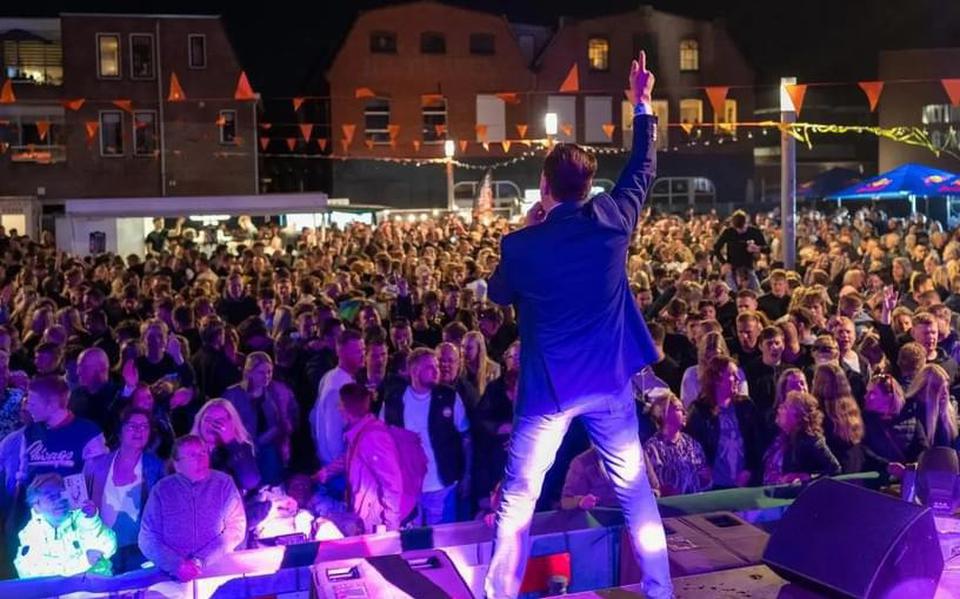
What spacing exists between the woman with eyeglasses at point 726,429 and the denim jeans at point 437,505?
4.70ft

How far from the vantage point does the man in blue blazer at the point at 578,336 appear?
3.47m

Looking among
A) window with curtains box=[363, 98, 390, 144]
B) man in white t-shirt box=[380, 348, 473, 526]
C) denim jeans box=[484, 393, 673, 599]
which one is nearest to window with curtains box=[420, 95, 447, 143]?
window with curtains box=[363, 98, 390, 144]

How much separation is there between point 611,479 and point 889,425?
10.5 feet

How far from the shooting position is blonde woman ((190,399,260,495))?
18.6ft

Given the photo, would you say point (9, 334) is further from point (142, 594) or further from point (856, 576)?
point (856, 576)

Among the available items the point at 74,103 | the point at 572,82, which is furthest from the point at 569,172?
the point at 572,82

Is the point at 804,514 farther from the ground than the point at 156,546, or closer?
farther from the ground

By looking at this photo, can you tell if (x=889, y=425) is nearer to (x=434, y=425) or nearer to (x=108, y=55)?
(x=434, y=425)

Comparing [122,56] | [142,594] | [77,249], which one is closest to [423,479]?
[142,594]

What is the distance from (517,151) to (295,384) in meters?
31.8

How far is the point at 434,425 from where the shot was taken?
20.6 feet

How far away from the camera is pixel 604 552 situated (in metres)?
4.42

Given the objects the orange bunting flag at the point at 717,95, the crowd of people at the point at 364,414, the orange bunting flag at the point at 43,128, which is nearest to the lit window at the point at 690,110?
the orange bunting flag at the point at 717,95

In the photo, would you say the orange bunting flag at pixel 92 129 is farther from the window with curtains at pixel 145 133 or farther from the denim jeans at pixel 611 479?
the denim jeans at pixel 611 479
